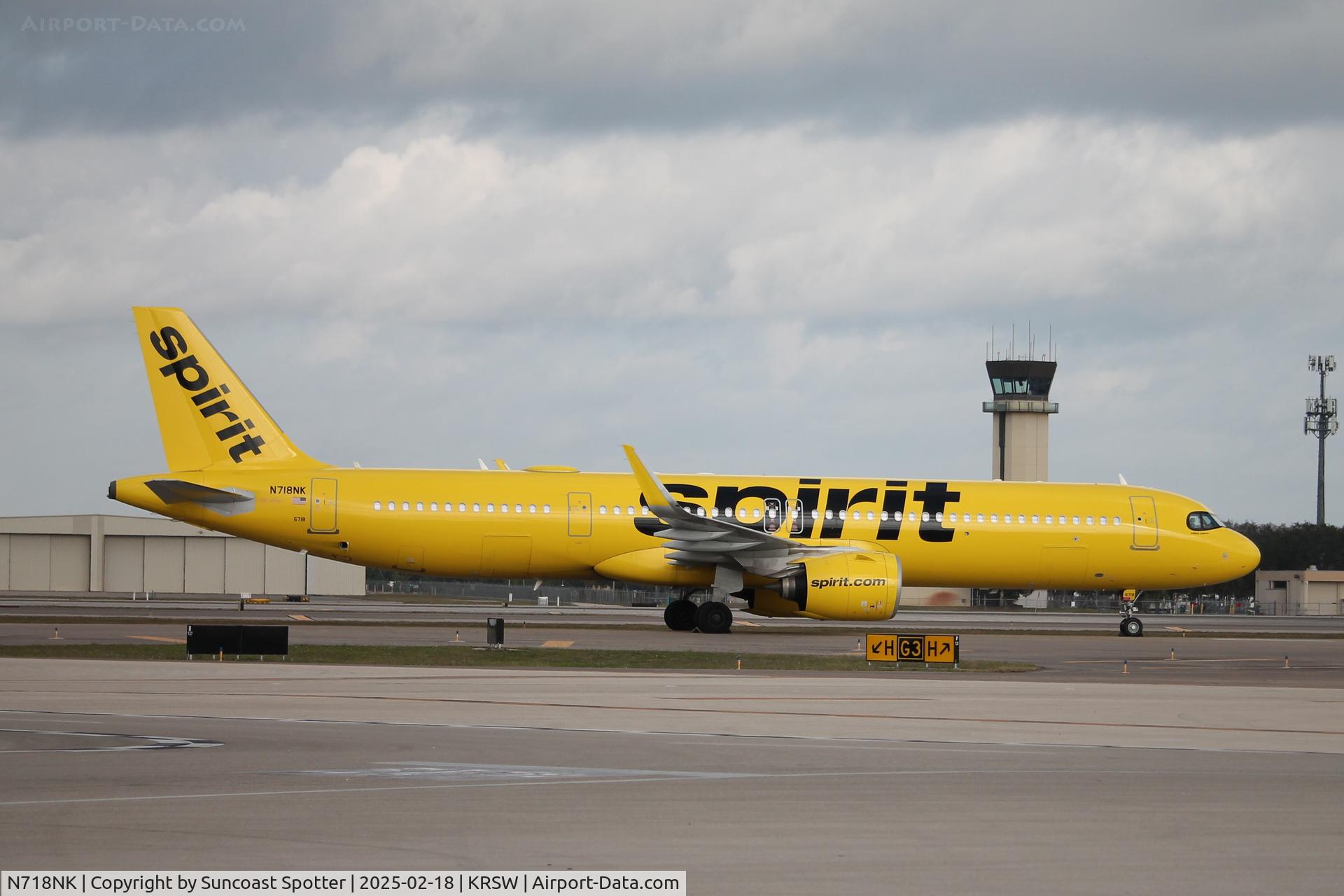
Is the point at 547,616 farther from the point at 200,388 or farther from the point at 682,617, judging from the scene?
the point at 200,388

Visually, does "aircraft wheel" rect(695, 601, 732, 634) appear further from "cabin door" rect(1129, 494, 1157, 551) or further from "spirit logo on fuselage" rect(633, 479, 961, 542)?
"cabin door" rect(1129, 494, 1157, 551)

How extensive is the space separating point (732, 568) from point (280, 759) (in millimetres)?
21322

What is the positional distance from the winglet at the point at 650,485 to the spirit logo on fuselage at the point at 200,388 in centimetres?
900

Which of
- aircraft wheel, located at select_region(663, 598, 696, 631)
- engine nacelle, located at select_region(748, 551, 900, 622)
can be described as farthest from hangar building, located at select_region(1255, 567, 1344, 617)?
engine nacelle, located at select_region(748, 551, 900, 622)

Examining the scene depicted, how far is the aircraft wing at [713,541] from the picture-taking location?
31.8m

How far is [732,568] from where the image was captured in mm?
33125

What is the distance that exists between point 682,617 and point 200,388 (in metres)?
12.3

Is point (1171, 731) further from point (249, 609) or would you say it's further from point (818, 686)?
point (249, 609)

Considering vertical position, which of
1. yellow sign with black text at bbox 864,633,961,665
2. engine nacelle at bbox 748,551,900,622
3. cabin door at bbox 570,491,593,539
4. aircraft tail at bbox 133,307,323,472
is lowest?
yellow sign with black text at bbox 864,633,961,665

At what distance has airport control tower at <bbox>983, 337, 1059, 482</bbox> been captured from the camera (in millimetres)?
94000

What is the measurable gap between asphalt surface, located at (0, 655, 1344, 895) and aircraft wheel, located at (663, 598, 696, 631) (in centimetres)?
1482

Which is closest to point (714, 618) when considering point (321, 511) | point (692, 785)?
point (321, 511)

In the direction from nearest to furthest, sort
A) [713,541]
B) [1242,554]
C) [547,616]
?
[713,541] → [1242,554] → [547,616]

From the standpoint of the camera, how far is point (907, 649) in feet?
83.8
